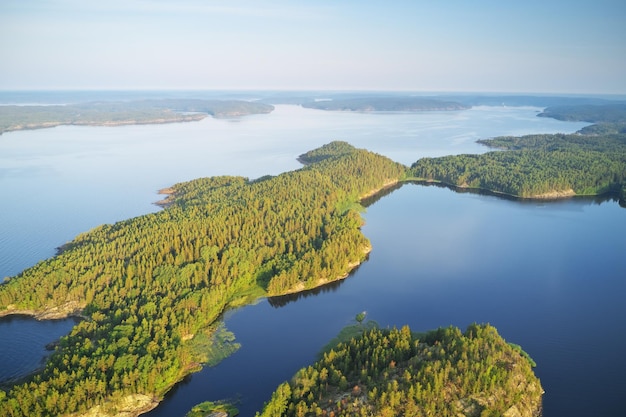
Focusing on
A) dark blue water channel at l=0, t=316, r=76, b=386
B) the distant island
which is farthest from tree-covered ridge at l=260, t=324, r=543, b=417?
the distant island

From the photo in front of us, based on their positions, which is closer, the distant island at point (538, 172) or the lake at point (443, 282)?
the lake at point (443, 282)

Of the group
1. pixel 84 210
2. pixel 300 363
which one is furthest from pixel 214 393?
pixel 84 210

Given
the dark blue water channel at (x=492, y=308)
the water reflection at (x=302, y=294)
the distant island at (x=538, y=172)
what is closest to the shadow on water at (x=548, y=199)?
the distant island at (x=538, y=172)

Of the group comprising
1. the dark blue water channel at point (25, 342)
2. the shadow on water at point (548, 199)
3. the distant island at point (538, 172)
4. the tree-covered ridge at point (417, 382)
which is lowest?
the dark blue water channel at point (25, 342)

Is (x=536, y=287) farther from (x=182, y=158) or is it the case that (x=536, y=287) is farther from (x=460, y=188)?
(x=182, y=158)

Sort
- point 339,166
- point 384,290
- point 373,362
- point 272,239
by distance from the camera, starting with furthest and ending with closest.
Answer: point 339,166 < point 272,239 < point 384,290 < point 373,362

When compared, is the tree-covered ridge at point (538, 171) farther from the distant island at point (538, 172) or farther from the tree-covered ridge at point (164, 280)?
the tree-covered ridge at point (164, 280)

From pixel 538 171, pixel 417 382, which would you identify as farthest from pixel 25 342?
pixel 538 171

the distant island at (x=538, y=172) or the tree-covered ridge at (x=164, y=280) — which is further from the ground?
the distant island at (x=538, y=172)
